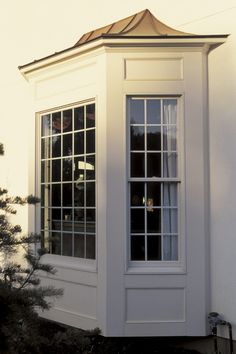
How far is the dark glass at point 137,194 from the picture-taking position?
606 cm

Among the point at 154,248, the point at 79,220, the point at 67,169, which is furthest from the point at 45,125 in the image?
the point at 154,248

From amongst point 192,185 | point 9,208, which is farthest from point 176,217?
point 9,208

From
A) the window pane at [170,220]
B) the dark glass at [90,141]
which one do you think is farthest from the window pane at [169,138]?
the dark glass at [90,141]

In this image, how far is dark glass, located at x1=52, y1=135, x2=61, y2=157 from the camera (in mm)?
6934

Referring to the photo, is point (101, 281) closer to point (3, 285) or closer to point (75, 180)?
point (75, 180)

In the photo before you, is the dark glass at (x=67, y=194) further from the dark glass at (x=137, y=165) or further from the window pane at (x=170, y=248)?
the window pane at (x=170, y=248)

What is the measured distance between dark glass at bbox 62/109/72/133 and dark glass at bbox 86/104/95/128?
0.35 metres

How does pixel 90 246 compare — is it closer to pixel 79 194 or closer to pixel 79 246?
pixel 79 246

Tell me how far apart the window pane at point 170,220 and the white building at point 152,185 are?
1 centimetres

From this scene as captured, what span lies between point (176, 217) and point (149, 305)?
1026 millimetres

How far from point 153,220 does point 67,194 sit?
4.25ft

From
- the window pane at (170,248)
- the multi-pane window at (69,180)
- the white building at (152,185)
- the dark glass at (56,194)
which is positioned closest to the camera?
the white building at (152,185)

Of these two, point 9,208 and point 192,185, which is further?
point 192,185

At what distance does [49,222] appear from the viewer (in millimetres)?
7027
